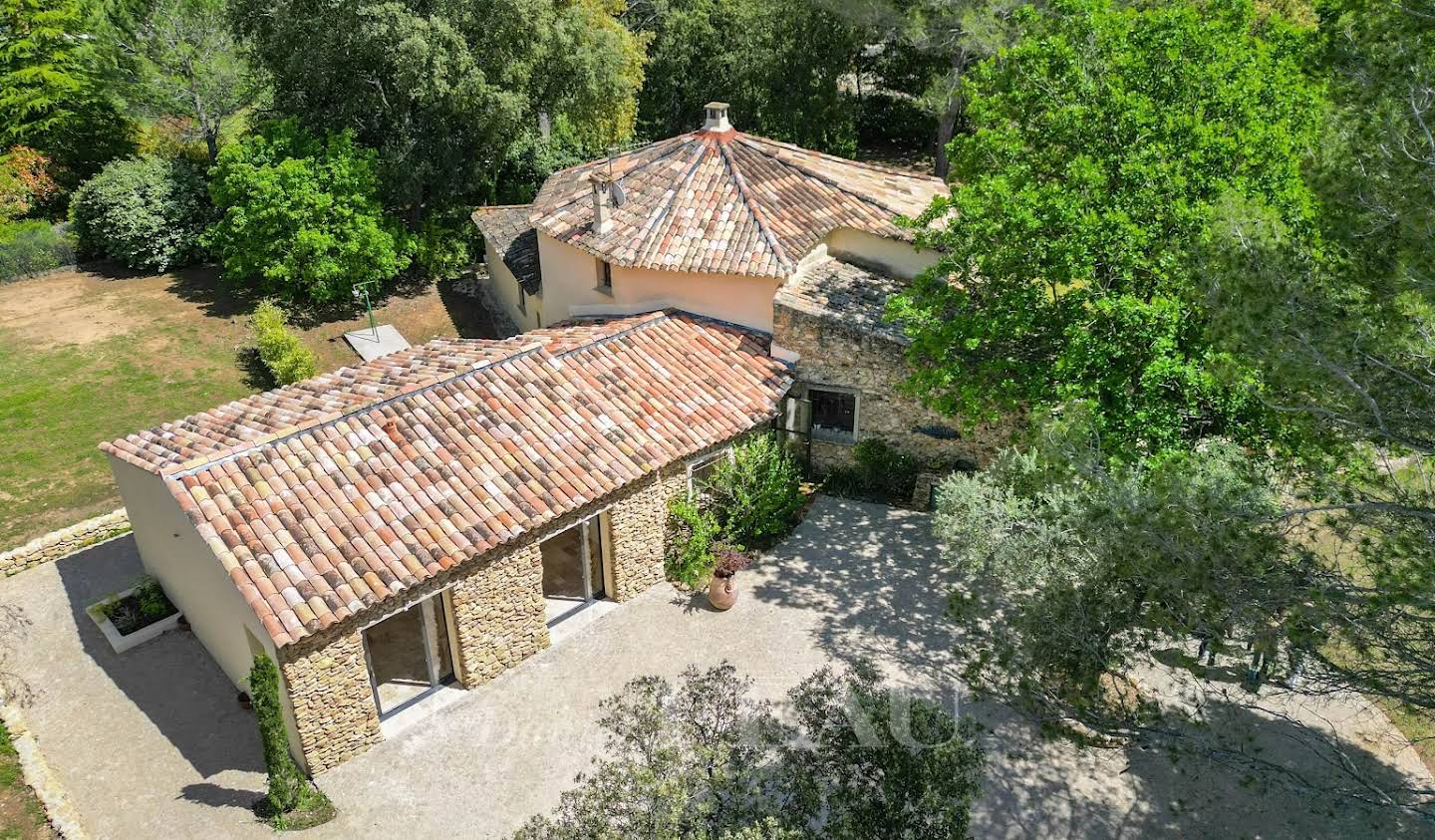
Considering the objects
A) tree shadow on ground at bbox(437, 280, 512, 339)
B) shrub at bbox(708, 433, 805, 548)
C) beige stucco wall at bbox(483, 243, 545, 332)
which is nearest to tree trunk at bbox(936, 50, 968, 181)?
beige stucco wall at bbox(483, 243, 545, 332)

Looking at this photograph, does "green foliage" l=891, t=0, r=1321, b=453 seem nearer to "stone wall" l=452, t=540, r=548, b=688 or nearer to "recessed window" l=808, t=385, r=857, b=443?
"recessed window" l=808, t=385, r=857, b=443

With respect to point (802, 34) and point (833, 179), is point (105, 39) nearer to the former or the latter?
point (802, 34)

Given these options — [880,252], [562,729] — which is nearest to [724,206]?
[880,252]

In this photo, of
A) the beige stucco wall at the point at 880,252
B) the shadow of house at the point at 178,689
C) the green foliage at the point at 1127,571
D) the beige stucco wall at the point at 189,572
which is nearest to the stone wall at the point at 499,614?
the beige stucco wall at the point at 189,572

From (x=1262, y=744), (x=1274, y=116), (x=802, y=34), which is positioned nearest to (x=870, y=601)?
(x=1262, y=744)

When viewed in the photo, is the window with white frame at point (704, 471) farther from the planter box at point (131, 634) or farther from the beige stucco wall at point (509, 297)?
the planter box at point (131, 634)

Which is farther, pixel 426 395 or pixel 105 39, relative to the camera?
pixel 105 39
